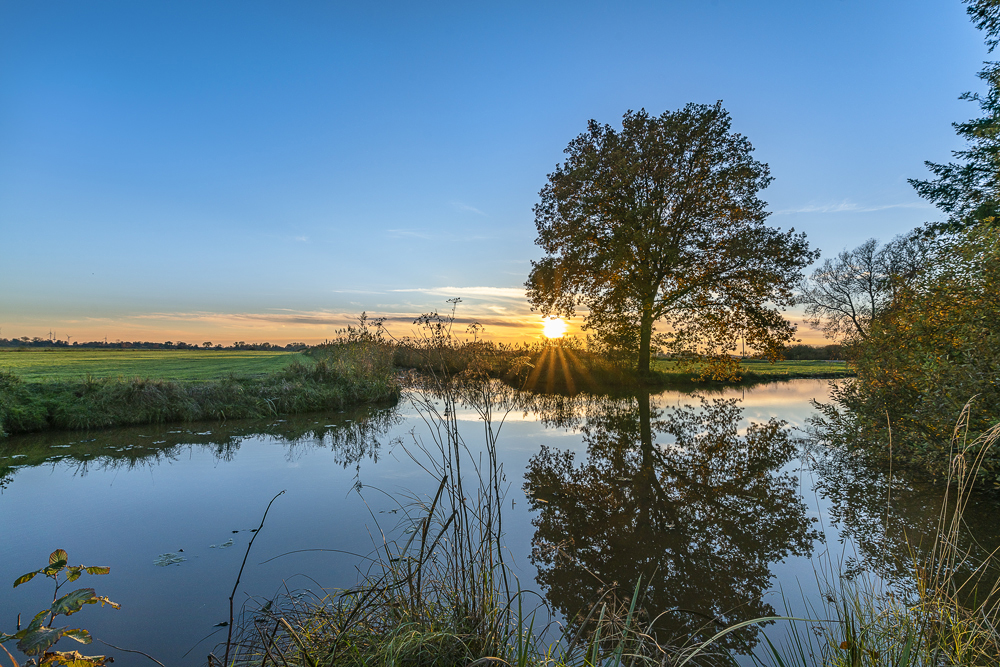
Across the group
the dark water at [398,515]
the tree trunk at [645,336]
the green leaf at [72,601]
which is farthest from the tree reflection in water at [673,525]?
the tree trunk at [645,336]

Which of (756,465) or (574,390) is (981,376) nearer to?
(756,465)

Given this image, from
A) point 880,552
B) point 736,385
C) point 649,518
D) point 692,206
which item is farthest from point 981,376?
point 736,385

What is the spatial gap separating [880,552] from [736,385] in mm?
16089

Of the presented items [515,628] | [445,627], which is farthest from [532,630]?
[445,627]

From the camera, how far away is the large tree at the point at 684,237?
47.4 ft

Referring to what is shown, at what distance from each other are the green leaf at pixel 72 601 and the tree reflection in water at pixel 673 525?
1.94 metres

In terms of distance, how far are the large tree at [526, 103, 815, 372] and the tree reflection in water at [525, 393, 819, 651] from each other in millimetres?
7135

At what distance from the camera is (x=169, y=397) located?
30.7 ft

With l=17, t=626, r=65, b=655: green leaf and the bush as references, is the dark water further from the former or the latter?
l=17, t=626, r=65, b=655: green leaf

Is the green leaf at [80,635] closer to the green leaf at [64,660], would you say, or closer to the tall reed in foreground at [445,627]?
the green leaf at [64,660]

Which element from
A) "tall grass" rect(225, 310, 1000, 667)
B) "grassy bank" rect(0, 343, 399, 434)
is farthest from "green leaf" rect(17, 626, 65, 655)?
"grassy bank" rect(0, 343, 399, 434)

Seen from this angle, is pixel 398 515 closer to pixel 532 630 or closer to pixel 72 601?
pixel 532 630

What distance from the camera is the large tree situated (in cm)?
1445

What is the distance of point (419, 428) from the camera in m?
8.90
